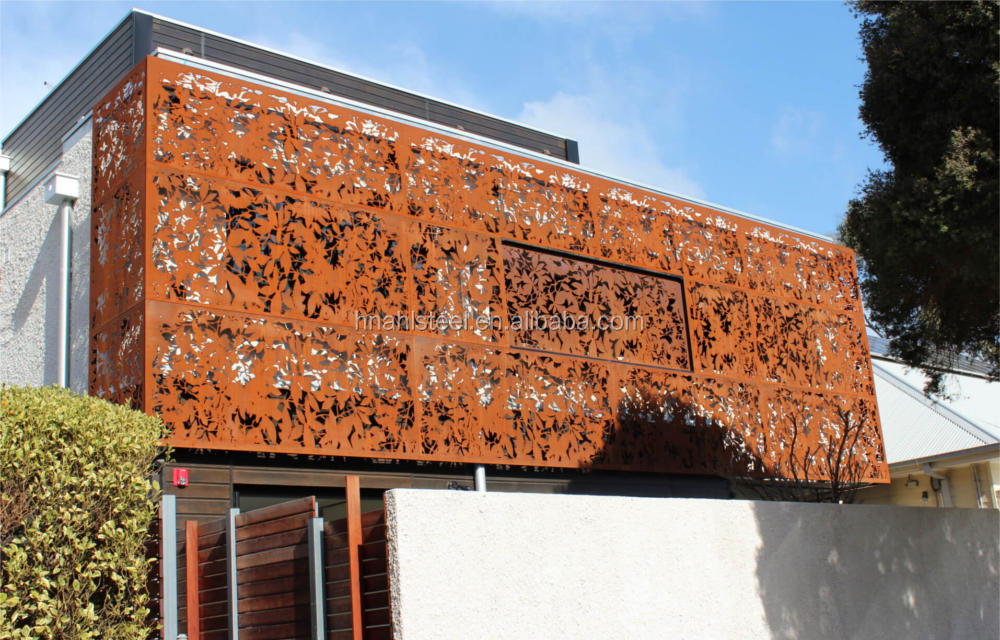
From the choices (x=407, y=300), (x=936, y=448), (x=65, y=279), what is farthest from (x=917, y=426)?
(x=65, y=279)

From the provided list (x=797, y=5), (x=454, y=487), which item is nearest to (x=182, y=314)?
(x=454, y=487)

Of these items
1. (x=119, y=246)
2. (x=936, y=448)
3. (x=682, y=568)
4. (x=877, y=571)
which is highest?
(x=119, y=246)

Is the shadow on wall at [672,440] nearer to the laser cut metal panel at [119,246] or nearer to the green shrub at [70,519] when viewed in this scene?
the laser cut metal panel at [119,246]

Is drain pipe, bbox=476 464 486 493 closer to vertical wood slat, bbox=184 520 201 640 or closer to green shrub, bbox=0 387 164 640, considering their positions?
vertical wood slat, bbox=184 520 201 640

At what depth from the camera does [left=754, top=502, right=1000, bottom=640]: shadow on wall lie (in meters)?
6.79

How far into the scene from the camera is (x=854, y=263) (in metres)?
13.5

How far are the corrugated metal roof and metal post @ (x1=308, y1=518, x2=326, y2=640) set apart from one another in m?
12.5

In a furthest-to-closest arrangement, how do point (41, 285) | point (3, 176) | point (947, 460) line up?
point (947, 460) < point (3, 176) < point (41, 285)

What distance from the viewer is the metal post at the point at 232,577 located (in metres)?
5.64

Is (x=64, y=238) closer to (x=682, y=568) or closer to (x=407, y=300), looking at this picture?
(x=407, y=300)

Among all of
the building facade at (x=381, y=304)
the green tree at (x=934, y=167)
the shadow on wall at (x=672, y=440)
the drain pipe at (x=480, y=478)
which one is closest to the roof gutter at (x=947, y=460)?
the building facade at (x=381, y=304)

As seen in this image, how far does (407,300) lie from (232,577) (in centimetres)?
368

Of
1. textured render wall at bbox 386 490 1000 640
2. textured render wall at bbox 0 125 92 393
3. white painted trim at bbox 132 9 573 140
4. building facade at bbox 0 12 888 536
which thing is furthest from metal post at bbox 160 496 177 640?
white painted trim at bbox 132 9 573 140

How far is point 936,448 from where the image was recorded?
1574cm
